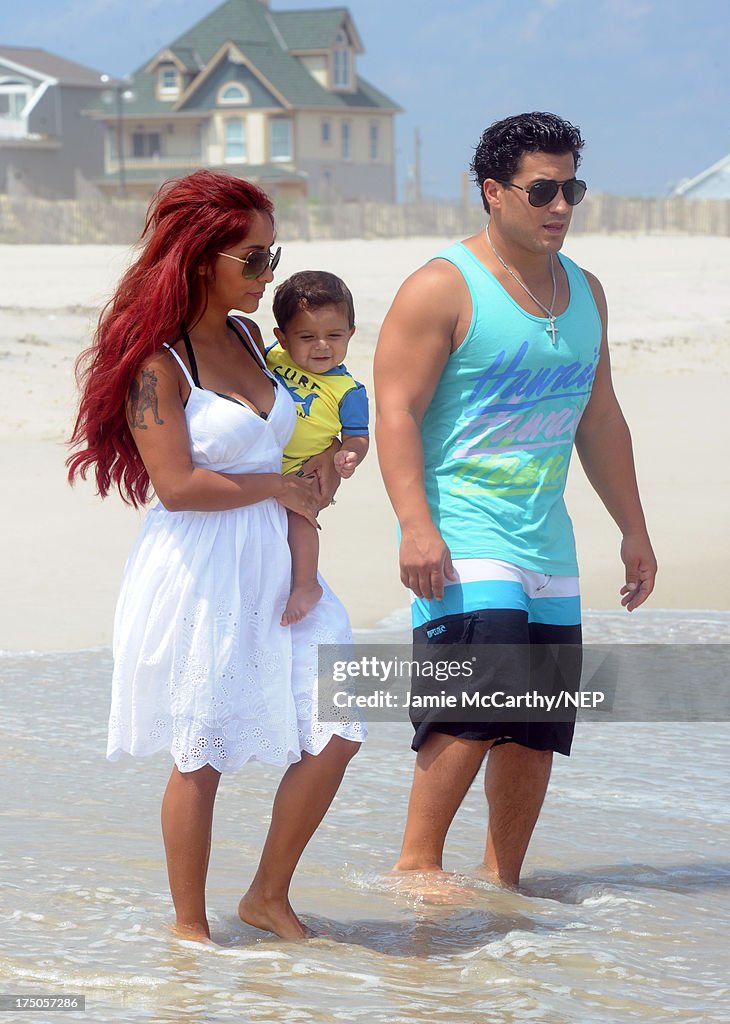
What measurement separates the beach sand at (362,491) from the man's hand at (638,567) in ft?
6.47

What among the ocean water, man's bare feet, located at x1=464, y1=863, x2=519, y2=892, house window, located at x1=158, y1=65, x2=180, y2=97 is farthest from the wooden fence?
man's bare feet, located at x1=464, y1=863, x2=519, y2=892

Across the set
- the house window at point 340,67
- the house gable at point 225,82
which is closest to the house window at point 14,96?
the house gable at point 225,82

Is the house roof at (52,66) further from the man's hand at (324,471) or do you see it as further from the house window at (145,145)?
the man's hand at (324,471)

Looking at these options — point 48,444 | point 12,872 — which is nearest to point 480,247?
point 12,872

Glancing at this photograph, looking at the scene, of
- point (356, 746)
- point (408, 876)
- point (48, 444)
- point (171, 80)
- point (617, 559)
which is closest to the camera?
point (356, 746)

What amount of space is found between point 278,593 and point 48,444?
8287 millimetres

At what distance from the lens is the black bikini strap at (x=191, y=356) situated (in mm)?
3207

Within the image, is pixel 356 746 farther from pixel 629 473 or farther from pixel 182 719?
pixel 629 473

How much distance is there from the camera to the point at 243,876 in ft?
13.4

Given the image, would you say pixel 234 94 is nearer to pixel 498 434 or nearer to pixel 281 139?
pixel 281 139

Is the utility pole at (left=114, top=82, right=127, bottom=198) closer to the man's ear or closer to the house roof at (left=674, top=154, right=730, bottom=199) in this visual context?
the house roof at (left=674, top=154, right=730, bottom=199)

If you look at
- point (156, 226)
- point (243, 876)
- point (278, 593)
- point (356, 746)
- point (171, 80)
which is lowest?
point (243, 876)

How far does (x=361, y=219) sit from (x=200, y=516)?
37496 millimetres

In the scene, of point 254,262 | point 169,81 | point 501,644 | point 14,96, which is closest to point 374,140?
point 169,81
